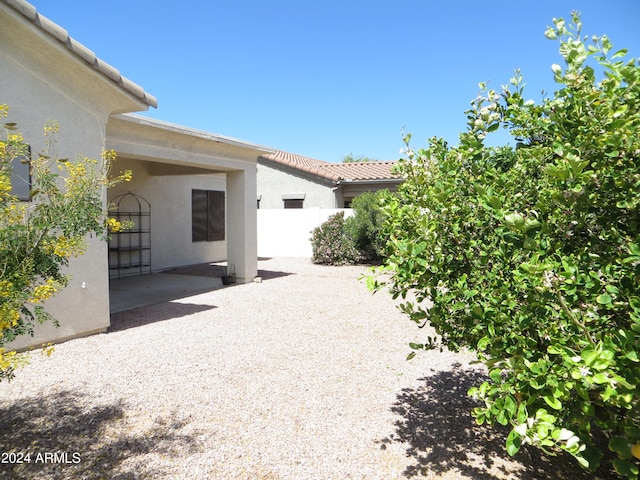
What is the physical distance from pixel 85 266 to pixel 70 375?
6.63 ft

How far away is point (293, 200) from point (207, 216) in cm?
560

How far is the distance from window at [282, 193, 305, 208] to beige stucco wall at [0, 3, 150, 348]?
540 inches

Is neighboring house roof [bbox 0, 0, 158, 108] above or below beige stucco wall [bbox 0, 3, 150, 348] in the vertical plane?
above

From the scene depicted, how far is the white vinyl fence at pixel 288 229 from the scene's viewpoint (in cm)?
1856

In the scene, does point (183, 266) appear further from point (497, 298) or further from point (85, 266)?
point (497, 298)

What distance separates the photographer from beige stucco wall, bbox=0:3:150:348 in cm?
545

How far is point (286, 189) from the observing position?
2083 cm

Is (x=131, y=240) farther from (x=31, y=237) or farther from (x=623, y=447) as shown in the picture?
(x=623, y=447)

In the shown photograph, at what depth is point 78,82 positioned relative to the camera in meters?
6.23

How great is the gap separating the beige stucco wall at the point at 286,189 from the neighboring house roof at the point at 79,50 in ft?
43.7

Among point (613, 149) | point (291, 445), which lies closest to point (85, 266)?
point (291, 445)

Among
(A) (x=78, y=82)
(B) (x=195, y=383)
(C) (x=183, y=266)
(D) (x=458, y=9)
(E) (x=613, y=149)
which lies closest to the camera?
(E) (x=613, y=149)

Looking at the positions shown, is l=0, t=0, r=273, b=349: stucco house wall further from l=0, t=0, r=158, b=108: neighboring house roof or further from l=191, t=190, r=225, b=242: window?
l=191, t=190, r=225, b=242: window

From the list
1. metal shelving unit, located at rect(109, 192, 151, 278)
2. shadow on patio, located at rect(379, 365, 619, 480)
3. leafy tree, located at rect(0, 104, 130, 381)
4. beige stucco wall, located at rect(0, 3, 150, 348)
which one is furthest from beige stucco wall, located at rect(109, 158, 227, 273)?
shadow on patio, located at rect(379, 365, 619, 480)
